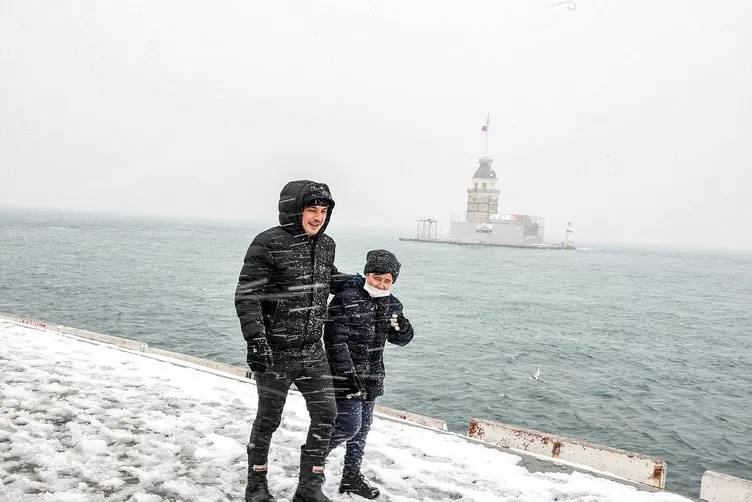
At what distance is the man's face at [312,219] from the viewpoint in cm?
311

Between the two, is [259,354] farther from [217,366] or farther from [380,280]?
[217,366]

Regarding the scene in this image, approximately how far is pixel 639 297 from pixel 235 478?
5450 centimetres

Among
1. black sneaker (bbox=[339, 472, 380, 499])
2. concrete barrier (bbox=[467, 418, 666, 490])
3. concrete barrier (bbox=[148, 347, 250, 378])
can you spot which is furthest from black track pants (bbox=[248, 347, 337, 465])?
concrete barrier (bbox=[148, 347, 250, 378])

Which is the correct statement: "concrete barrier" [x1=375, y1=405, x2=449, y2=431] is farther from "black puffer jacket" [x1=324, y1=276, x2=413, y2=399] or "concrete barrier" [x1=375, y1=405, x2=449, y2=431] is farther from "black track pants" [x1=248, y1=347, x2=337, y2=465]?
"black track pants" [x1=248, y1=347, x2=337, y2=465]

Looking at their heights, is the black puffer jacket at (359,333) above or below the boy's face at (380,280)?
below

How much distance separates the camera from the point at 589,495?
372cm

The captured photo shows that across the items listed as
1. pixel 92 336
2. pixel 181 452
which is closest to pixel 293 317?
pixel 181 452

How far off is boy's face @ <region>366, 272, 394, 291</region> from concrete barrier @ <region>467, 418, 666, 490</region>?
2355 millimetres

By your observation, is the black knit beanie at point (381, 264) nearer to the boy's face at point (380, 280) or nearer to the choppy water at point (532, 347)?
the boy's face at point (380, 280)

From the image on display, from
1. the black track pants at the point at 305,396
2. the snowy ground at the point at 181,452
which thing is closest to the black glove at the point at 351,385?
the black track pants at the point at 305,396

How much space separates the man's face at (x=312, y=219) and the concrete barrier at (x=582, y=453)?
3042 millimetres

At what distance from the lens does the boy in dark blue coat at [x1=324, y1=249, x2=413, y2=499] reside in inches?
132

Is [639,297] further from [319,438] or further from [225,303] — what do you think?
[319,438]

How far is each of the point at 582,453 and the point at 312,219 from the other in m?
3.51
